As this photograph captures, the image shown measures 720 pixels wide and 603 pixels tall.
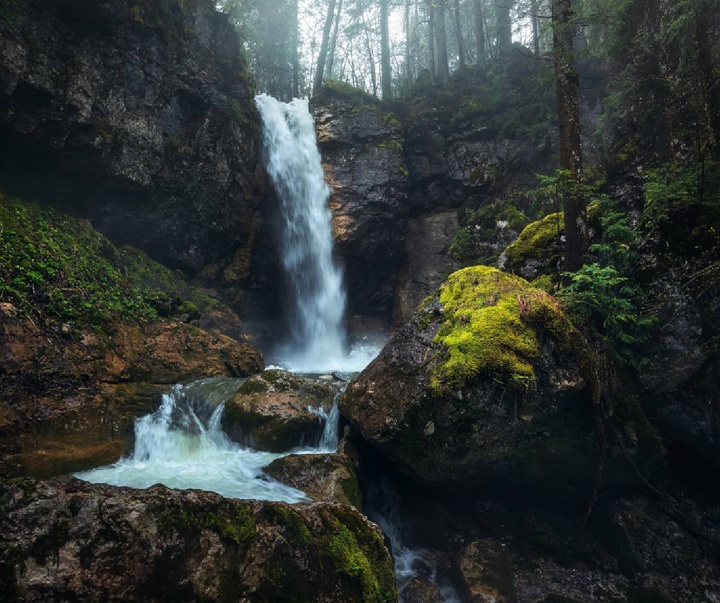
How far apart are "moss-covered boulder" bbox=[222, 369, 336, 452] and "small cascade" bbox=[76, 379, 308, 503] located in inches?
8.5

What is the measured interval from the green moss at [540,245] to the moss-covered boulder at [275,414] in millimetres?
4823

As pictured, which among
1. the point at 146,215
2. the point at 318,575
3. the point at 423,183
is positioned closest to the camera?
the point at 318,575

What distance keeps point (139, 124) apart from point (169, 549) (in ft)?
39.4

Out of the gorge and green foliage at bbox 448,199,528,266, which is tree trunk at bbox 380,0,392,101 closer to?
green foliage at bbox 448,199,528,266

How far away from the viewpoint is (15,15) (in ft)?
29.6

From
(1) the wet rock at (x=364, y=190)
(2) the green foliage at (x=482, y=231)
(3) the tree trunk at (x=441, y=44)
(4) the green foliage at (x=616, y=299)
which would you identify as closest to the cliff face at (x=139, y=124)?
(1) the wet rock at (x=364, y=190)

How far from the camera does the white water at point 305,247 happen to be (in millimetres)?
16062

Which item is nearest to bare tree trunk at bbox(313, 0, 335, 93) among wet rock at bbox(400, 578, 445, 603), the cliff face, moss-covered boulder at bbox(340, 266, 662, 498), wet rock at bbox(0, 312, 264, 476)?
the cliff face

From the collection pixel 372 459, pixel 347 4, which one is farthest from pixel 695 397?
pixel 347 4

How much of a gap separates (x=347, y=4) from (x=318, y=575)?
93.3 ft

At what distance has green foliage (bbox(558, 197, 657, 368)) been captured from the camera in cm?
644

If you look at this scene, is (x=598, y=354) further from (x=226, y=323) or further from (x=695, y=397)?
(x=226, y=323)

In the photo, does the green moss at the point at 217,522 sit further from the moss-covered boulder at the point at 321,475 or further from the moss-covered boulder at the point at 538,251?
the moss-covered boulder at the point at 538,251

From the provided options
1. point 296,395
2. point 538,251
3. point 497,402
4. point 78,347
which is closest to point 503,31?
point 538,251
